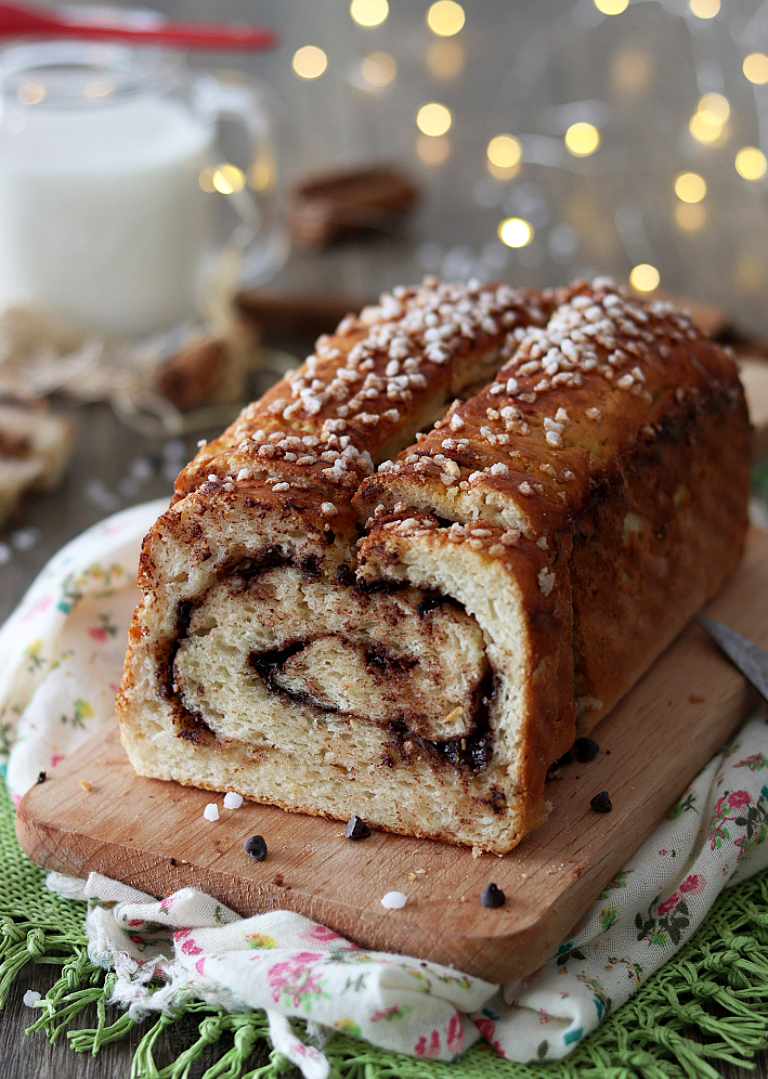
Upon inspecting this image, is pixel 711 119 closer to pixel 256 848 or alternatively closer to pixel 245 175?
pixel 245 175

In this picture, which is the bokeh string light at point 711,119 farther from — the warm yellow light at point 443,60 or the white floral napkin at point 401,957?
the white floral napkin at point 401,957

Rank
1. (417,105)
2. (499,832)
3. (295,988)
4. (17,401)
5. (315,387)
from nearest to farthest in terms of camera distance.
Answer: (295,988)
(499,832)
(315,387)
(17,401)
(417,105)

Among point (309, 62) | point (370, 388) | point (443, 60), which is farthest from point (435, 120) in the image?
point (370, 388)

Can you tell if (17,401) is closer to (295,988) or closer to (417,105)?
(295,988)

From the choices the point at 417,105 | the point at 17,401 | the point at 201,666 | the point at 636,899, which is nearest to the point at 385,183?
the point at 417,105

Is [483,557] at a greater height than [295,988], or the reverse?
[483,557]

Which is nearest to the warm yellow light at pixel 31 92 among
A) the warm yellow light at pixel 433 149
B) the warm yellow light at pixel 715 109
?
the warm yellow light at pixel 433 149

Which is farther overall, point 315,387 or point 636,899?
point 315,387
